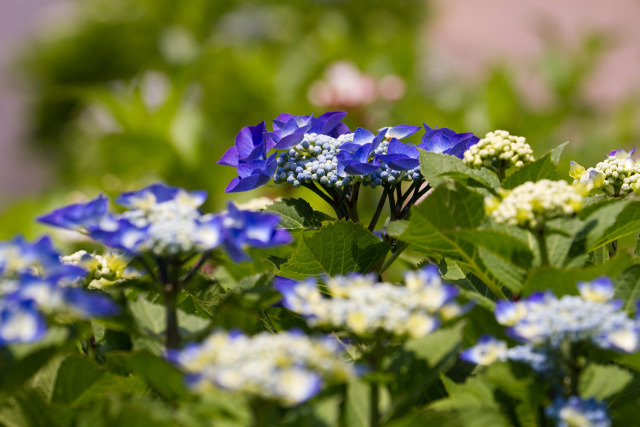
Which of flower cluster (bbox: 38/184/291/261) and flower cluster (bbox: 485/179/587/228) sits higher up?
flower cluster (bbox: 485/179/587/228)

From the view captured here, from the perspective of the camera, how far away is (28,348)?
625mm

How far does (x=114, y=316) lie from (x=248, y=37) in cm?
633

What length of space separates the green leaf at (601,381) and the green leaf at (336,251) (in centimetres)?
31

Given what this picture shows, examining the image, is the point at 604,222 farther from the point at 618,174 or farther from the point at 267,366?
the point at 267,366

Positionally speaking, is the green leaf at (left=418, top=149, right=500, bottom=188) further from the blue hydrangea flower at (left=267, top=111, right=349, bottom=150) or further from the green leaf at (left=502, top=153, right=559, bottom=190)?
the blue hydrangea flower at (left=267, top=111, right=349, bottom=150)

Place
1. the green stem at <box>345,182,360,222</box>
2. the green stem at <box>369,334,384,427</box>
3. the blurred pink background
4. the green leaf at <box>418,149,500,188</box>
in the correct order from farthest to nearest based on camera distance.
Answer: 1. the blurred pink background
2. the green stem at <box>345,182,360,222</box>
3. the green leaf at <box>418,149,500,188</box>
4. the green stem at <box>369,334,384,427</box>

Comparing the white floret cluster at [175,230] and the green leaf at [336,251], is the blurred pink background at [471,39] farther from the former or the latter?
the white floret cluster at [175,230]

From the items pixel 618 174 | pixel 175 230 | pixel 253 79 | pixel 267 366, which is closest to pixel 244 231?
pixel 175 230

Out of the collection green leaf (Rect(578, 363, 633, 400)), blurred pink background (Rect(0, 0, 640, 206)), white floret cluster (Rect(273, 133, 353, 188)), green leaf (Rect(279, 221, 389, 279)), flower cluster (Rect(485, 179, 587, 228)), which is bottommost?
blurred pink background (Rect(0, 0, 640, 206))

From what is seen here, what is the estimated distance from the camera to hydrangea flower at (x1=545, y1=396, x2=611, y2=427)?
529mm

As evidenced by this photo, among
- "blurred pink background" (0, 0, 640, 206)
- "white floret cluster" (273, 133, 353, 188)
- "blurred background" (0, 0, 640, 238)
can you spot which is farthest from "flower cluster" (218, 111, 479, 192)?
"blurred pink background" (0, 0, 640, 206)

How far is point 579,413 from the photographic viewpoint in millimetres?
533

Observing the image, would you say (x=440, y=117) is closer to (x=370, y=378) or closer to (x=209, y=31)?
(x=370, y=378)

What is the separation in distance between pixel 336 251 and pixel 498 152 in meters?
0.21
